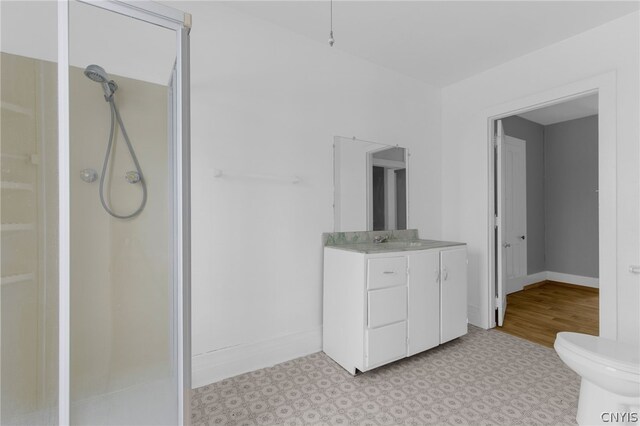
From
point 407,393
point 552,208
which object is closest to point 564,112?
point 552,208

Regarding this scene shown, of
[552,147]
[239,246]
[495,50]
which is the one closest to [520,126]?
[552,147]

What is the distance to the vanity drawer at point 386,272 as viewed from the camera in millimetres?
1967

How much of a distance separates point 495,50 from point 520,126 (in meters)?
2.24

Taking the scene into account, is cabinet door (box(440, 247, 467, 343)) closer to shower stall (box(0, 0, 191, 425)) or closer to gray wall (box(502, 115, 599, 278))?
shower stall (box(0, 0, 191, 425))

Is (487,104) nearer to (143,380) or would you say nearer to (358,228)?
(358,228)

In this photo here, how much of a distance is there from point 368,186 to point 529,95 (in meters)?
1.55

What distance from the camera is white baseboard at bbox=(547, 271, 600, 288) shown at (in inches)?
164

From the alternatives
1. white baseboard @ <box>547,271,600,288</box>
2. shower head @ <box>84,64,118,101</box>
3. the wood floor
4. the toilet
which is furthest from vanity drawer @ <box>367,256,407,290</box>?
white baseboard @ <box>547,271,600,288</box>

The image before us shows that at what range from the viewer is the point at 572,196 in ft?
14.5

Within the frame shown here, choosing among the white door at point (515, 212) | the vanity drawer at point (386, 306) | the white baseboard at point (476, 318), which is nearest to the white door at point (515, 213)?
the white door at point (515, 212)

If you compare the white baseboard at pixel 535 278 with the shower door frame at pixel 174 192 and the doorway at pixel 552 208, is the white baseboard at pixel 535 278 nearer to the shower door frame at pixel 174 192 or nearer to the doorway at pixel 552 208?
the doorway at pixel 552 208

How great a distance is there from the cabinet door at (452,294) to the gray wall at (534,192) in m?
2.65

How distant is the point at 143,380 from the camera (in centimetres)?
125

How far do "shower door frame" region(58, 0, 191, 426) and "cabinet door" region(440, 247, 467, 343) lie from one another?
1.89 m
